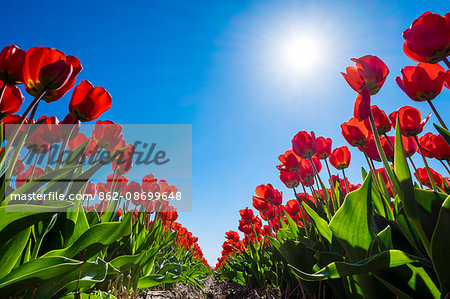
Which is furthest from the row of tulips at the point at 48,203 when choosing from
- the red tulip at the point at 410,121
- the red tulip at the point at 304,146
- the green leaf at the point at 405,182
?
the red tulip at the point at 410,121

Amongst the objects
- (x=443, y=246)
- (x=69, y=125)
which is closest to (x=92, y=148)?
(x=69, y=125)

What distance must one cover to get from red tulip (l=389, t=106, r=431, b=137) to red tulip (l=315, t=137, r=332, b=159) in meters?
0.76

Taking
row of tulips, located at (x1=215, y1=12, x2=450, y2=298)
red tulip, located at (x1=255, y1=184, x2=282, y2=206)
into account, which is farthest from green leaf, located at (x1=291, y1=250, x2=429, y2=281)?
red tulip, located at (x1=255, y1=184, x2=282, y2=206)

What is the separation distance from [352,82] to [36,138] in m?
1.88

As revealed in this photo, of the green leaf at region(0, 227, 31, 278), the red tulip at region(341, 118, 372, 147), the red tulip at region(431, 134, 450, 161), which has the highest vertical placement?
the red tulip at region(341, 118, 372, 147)

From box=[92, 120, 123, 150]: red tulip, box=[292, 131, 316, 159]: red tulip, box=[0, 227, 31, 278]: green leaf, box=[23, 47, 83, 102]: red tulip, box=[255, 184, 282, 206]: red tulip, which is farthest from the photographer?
box=[255, 184, 282, 206]: red tulip

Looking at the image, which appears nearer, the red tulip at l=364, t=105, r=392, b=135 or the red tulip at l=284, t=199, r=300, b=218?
the red tulip at l=364, t=105, r=392, b=135

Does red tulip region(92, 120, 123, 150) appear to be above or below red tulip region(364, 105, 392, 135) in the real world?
above

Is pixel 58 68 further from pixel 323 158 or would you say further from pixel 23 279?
pixel 323 158

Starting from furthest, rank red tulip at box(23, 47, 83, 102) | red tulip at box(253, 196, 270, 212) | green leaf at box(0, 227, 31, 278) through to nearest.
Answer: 1. red tulip at box(253, 196, 270, 212)
2. red tulip at box(23, 47, 83, 102)
3. green leaf at box(0, 227, 31, 278)

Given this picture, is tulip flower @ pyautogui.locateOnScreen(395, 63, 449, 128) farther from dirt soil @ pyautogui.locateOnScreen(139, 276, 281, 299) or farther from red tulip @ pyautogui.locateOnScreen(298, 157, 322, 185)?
dirt soil @ pyautogui.locateOnScreen(139, 276, 281, 299)

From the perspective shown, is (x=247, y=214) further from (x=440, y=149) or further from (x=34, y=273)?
(x=34, y=273)

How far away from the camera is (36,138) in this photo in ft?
5.39

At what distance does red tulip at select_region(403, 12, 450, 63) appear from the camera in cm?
125
